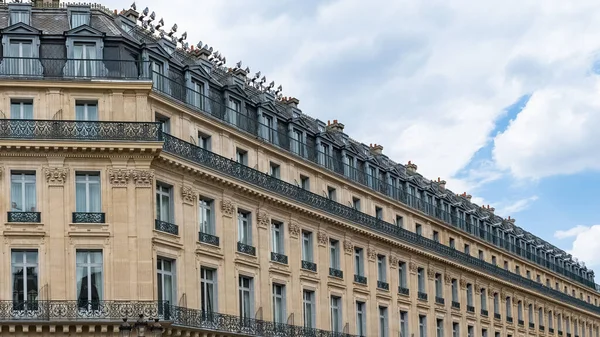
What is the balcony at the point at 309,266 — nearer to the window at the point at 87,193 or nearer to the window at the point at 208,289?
the window at the point at 208,289

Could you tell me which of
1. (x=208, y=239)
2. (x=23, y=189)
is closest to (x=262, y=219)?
(x=208, y=239)

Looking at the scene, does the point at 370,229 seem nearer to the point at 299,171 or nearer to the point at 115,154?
the point at 299,171

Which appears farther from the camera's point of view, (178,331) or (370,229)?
(370,229)

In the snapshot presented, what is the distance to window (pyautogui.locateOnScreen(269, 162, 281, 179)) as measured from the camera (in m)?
47.6

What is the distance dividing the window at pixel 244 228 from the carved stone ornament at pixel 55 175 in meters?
9.09

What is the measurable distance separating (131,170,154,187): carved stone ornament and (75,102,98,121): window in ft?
8.04

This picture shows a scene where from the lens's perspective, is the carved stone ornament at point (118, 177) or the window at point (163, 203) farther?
the window at point (163, 203)

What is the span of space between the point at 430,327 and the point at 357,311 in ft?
28.5

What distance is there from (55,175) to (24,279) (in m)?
3.69

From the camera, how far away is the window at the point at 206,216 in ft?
140

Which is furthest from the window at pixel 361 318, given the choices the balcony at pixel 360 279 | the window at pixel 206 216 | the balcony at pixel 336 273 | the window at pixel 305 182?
the window at pixel 206 216

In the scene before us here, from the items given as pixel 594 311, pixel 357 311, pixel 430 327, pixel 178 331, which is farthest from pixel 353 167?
pixel 594 311

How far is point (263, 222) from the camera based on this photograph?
46.0m

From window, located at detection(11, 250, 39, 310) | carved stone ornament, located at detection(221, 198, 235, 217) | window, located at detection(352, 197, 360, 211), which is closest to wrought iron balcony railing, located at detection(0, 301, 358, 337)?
window, located at detection(11, 250, 39, 310)
